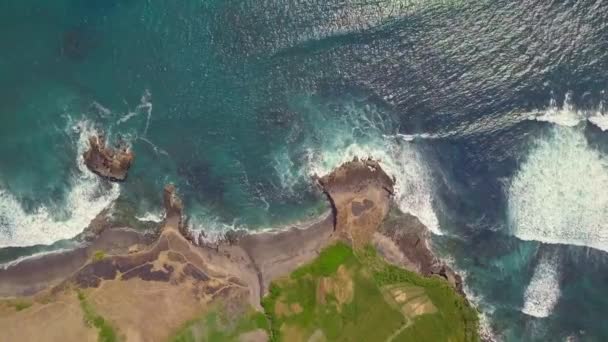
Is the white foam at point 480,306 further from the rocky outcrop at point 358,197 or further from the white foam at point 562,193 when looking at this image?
the rocky outcrop at point 358,197

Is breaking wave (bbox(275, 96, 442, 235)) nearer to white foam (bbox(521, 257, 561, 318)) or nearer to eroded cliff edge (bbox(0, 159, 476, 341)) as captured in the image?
eroded cliff edge (bbox(0, 159, 476, 341))

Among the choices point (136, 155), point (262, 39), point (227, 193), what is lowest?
point (227, 193)

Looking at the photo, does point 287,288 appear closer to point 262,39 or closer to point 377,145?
point 377,145

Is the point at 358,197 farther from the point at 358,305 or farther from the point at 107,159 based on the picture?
the point at 107,159

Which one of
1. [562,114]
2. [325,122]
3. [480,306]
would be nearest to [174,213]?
[325,122]

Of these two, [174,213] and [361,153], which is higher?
[361,153]

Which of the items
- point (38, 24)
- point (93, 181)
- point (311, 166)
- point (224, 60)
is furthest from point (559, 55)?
point (38, 24)

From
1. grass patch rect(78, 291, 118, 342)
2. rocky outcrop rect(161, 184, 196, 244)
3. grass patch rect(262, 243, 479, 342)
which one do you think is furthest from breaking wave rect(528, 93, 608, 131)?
grass patch rect(78, 291, 118, 342)
